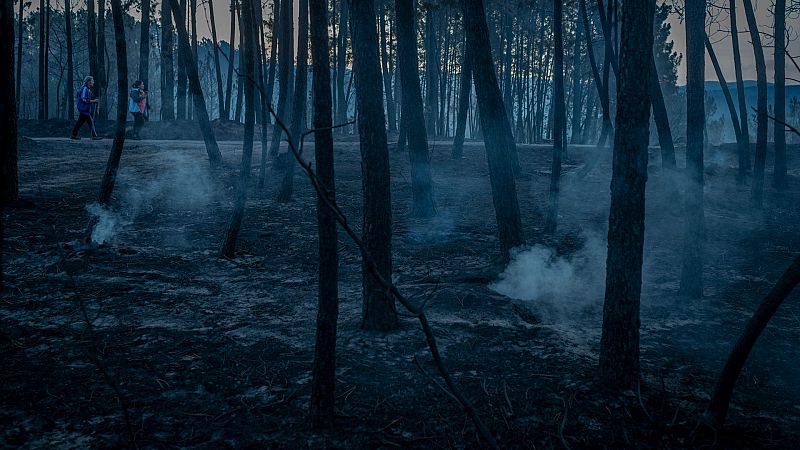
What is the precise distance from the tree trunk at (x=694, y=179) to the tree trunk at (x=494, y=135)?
2336 mm

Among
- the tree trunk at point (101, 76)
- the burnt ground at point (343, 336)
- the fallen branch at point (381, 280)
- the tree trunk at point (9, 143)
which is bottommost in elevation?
the burnt ground at point (343, 336)

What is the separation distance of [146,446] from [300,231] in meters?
6.88

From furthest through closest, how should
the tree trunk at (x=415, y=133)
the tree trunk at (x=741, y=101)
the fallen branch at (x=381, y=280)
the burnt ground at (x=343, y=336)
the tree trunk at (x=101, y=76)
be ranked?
the tree trunk at (x=101, y=76) < the tree trunk at (x=741, y=101) < the tree trunk at (x=415, y=133) < the burnt ground at (x=343, y=336) < the fallen branch at (x=381, y=280)

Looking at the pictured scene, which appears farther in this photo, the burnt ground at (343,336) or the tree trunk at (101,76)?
the tree trunk at (101,76)

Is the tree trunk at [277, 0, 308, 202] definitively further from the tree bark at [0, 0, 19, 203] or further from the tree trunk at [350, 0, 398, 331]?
the tree trunk at [350, 0, 398, 331]

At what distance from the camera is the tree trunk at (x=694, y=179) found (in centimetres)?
725

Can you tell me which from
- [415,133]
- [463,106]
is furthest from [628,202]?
[463,106]

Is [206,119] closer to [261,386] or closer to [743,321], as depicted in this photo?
[261,386]

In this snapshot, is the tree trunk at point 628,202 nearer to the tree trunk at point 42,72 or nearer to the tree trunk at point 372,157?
the tree trunk at point 372,157

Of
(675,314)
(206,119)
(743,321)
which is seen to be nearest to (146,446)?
(675,314)

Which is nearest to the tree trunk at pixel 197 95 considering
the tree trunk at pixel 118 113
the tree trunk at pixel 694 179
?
the tree trunk at pixel 118 113

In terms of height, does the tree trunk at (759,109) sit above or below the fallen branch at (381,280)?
above

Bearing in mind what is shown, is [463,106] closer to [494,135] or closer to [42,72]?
[494,135]

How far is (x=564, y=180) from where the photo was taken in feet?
50.1
